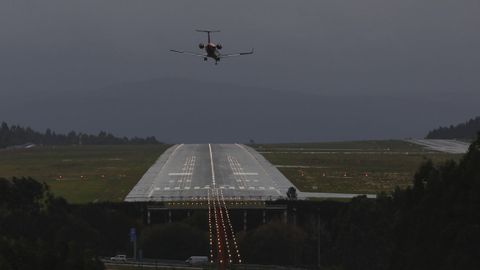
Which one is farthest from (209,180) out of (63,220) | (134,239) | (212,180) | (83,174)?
(63,220)

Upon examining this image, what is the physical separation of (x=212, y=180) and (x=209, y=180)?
343mm

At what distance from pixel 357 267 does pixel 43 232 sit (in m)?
19.4

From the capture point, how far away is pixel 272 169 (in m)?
127

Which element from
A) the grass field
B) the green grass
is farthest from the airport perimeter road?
the grass field

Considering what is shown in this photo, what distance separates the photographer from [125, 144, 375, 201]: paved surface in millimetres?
86944

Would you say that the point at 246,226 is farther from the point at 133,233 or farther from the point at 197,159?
the point at 197,159

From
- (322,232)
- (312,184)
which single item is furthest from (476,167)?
(312,184)

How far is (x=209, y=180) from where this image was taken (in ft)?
344

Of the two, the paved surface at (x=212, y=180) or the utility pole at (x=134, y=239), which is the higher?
the paved surface at (x=212, y=180)

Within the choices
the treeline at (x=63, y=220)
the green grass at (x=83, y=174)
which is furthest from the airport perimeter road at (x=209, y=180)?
the treeline at (x=63, y=220)

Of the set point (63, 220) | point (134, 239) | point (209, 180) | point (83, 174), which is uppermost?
point (83, 174)

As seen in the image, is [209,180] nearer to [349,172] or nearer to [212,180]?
[212,180]

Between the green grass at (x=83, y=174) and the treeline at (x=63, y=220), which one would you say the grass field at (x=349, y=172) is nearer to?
the green grass at (x=83, y=174)

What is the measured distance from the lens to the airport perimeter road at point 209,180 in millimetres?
87250
